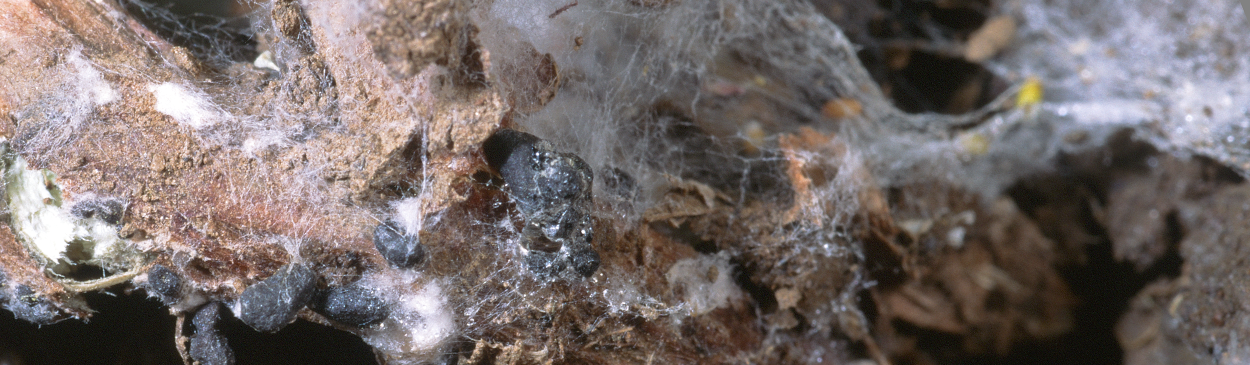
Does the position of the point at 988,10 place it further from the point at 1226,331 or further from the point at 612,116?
the point at 612,116

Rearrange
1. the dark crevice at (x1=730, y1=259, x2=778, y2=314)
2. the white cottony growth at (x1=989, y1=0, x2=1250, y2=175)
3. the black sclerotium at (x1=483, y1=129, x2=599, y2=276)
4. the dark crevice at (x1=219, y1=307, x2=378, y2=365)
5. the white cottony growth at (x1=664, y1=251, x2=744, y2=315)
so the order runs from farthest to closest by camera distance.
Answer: the white cottony growth at (x1=989, y1=0, x2=1250, y2=175) → the dark crevice at (x1=730, y1=259, x2=778, y2=314) → the white cottony growth at (x1=664, y1=251, x2=744, y2=315) → the dark crevice at (x1=219, y1=307, x2=378, y2=365) → the black sclerotium at (x1=483, y1=129, x2=599, y2=276)

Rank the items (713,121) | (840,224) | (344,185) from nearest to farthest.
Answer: (344,185), (840,224), (713,121)

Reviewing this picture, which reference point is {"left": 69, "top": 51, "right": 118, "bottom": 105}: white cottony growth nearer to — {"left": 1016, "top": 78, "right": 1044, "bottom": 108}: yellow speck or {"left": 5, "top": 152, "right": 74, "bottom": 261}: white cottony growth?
{"left": 5, "top": 152, "right": 74, "bottom": 261}: white cottony growth

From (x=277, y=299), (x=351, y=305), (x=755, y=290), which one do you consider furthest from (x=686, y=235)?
(x=277, y=299)

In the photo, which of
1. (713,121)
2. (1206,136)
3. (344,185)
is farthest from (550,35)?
(1206,136)

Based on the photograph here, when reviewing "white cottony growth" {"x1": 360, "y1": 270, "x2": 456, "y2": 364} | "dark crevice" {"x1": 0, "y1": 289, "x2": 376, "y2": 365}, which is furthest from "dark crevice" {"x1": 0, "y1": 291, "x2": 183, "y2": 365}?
"white cottony growth" {"x1": 360, "y1": 270, "x2": 456, "y2": 364}

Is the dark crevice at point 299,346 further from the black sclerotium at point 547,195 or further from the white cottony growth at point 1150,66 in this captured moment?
the white cottony growth at point 1150,66

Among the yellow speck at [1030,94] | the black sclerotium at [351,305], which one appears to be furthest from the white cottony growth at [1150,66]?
the black sclerotium at [351,305]
